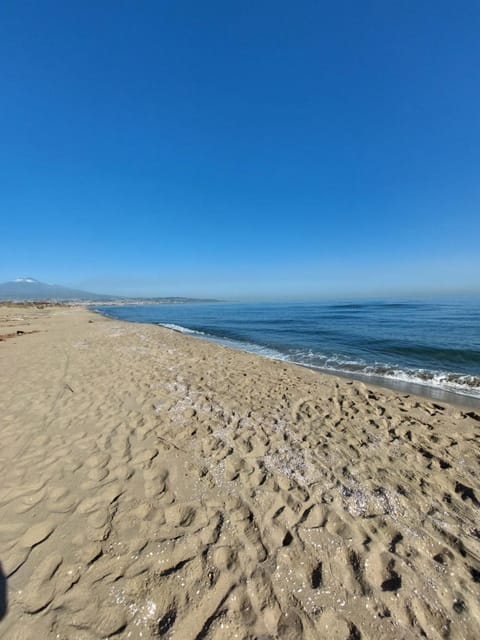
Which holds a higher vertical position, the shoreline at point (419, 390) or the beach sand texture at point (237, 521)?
the beach sand texture at point (237, 521)

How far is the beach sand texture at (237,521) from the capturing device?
2.20 m

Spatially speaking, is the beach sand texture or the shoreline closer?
the beach sand texture

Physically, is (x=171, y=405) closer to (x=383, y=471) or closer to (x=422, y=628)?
(x=383, y=471)

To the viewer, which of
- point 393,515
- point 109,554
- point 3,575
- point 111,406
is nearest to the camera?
point 3,575

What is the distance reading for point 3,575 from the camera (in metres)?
2.48

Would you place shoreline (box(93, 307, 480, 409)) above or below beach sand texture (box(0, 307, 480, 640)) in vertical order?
below

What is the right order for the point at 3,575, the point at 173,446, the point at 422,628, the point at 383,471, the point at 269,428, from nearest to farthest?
the point at 422,628, the point at 3,575, the point at 383,471, the point at 173,446, the point at 269,428

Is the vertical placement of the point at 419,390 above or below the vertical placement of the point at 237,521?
below

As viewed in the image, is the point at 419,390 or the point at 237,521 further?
the point at 419,390

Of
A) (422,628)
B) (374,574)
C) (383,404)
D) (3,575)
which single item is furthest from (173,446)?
(383,404)

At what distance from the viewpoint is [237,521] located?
Answer: 3.09m

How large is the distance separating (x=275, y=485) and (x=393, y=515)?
148cm

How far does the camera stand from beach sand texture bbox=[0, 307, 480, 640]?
2203mm

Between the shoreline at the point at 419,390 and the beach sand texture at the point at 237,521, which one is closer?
the beach sand texture at the point at 237,521
